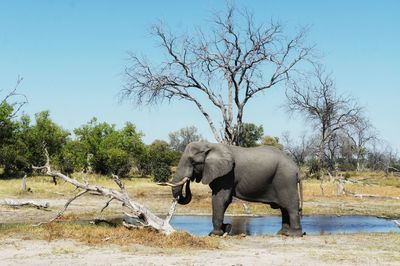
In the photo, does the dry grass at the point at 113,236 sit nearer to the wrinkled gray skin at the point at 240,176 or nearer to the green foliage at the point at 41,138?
the wrinkled gray skin at the point at 240,176

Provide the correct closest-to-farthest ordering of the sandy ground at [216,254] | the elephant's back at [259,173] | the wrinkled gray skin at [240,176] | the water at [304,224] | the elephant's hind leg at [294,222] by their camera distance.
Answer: the sandy ground at [216,254] < the wrinkled gray skin at [240,176] < the elephant's hind leg at [294,222] < the elephant's back at [259,173] < the water at [304,224]

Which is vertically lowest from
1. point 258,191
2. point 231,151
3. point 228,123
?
point 258,191

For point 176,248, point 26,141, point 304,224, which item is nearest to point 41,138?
point 26,141

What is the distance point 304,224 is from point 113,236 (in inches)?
435

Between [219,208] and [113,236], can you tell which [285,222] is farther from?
[113,236]

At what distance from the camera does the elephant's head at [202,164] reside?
18172mm

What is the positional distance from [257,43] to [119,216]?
17.3 meters

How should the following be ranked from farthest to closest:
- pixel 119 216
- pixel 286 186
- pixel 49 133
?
pixel 49 133
pixel 119 216
pixel 286 186

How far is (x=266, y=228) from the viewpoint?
22953mm

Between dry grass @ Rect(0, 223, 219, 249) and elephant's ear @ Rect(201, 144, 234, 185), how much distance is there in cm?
240

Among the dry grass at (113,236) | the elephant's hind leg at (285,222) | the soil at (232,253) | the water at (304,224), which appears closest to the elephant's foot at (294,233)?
the elephant's hind leg at (285,222)

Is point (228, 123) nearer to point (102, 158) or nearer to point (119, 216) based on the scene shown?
point (119, 216)

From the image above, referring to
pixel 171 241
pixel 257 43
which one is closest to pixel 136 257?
pixel 171 241

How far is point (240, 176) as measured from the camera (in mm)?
18734
